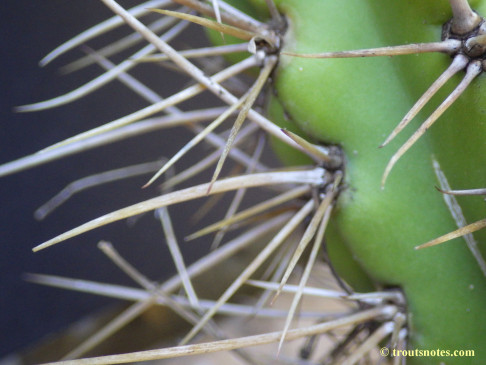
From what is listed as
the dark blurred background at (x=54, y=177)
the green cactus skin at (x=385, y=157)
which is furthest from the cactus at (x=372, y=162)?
the dark blurred background at (x=54, y=177)

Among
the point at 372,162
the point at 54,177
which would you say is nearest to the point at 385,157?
the point at 372,162

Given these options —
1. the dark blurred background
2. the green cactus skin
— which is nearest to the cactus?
the green cactus skin

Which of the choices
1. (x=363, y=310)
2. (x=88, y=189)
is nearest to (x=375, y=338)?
(x=363, y=310)

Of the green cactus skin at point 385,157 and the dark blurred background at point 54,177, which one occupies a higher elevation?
the dark blurred background at point 54,177

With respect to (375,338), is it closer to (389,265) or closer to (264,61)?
(389,265)

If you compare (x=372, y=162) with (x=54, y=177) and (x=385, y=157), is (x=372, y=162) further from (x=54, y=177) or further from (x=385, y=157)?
(x=54, y=177)

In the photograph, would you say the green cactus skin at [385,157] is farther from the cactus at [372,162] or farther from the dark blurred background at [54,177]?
the dark blurred background at [54,177]
